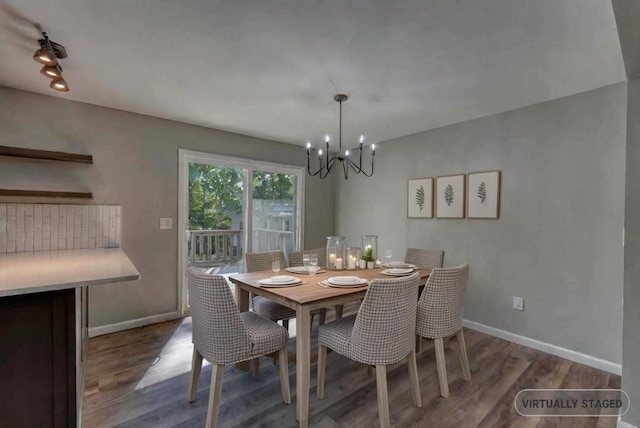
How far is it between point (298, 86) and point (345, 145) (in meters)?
2.11

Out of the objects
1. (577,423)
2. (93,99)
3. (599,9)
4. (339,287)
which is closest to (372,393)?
(339,287)

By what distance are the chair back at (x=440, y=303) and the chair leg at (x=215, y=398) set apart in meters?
1.33

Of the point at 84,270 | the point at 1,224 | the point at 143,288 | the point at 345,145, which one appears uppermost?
the point at 345,145

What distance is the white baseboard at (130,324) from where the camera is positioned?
2905 millimetres

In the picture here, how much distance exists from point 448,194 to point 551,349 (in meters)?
1.71

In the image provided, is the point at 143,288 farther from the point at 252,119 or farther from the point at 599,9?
the point at 599,9

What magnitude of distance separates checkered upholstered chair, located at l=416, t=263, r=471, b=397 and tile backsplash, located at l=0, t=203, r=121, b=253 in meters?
2.93

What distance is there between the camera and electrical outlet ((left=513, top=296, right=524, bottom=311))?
2.86 m

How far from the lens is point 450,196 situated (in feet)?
11.1

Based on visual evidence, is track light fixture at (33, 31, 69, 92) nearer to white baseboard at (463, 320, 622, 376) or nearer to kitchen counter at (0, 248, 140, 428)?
kitchen counter at (0, 248, 140, 428)

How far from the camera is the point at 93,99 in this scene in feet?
9.00

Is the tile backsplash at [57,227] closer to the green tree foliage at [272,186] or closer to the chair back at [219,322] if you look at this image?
the green tree foliage at [272,186]

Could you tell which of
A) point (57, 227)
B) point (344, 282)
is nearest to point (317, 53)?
point (344, 282)

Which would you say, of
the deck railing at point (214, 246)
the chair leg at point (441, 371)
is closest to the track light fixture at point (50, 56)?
the deck railing at point (214, 246)
